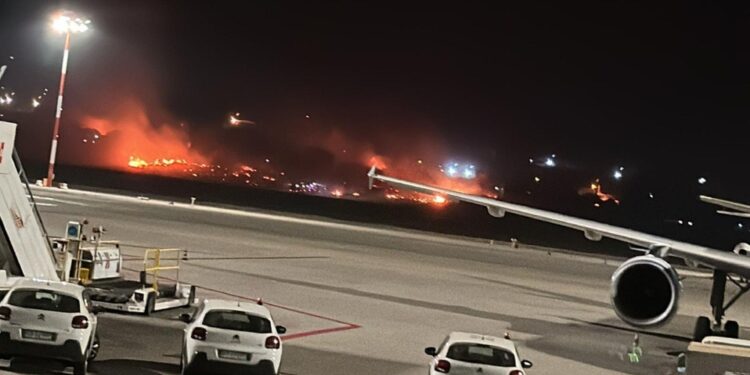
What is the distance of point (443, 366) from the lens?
12562 mm

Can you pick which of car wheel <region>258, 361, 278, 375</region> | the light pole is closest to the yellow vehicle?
car wheel <region>258, 361, 278, 375</region>

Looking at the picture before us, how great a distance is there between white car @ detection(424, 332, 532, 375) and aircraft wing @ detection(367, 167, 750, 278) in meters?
4.83

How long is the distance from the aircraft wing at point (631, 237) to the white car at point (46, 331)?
22.6ft

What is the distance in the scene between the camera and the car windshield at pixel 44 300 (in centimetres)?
1270

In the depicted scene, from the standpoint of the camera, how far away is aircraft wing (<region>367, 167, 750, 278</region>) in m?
16.9

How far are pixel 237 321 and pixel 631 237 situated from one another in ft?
25.8

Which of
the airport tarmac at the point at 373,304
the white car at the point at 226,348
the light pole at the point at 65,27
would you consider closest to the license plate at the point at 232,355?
the white car at the point at 226,348

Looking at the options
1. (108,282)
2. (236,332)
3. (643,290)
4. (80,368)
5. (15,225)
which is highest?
(643,290)

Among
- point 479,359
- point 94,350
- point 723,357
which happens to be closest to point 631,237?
point 723,357

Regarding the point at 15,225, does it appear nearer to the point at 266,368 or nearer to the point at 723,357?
the point at 266,368

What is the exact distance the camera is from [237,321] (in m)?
13.5

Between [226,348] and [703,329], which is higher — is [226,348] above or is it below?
below

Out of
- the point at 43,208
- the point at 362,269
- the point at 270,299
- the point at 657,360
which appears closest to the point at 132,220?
the point at 43,208

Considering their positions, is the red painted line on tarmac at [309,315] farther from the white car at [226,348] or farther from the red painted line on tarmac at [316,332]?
the white car at [226,348]
